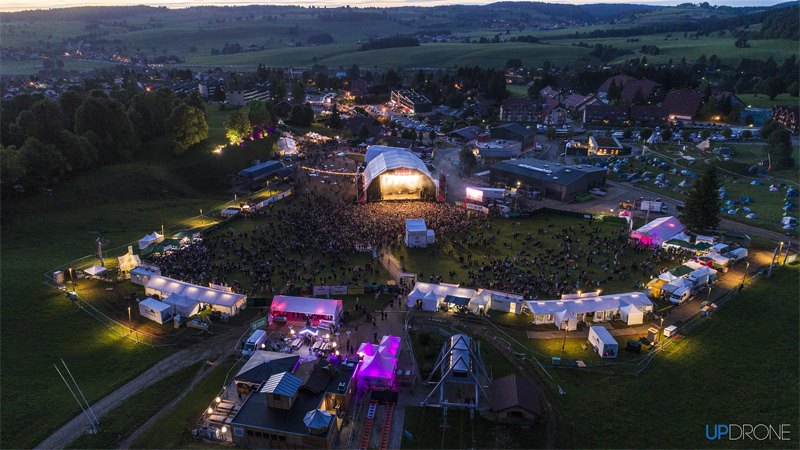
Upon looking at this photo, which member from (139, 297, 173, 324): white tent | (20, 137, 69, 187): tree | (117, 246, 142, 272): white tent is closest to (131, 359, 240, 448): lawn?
(139, 297, 173, 324): white tent

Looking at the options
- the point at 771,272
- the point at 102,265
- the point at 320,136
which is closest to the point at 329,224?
the point at 102,265

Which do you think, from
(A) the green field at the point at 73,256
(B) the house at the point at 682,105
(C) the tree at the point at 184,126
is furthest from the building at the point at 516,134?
(C) the tree at the point at 184,126

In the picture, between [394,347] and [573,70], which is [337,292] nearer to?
[394,347]

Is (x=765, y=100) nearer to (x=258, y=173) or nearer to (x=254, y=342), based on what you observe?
(x=258, y=173)

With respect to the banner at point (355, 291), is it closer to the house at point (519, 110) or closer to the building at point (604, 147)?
the building at point (604, 147)

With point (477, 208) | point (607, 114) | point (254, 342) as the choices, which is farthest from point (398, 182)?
point (607, 114)
